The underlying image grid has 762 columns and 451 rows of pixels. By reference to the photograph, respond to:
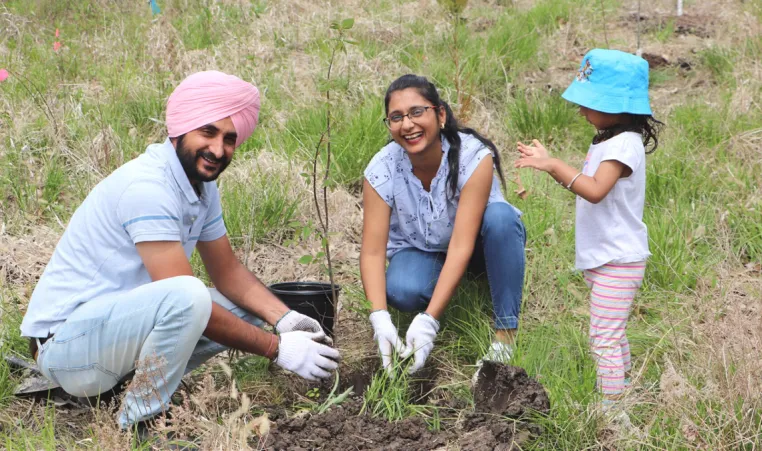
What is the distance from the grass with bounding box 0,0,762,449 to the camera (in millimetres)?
→ 2605

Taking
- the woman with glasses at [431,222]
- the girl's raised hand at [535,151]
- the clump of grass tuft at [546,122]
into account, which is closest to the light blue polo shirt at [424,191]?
the woman with glasses at [431,222]

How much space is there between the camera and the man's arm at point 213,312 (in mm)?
2553

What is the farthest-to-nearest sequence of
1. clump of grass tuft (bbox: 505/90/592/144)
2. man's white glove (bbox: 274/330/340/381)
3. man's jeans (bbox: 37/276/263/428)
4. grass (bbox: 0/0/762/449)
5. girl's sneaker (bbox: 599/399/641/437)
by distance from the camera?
1. clump of grass tuft (bbox: 505/90/592/144)
2. man's white glove (bbox: 274/330/340/381)
3. grass (bbox: 0/0/762/449)
4. man's jeans (bbox: 37/276/263/428)
5. girl's sneaker (bbox: 599/399/641/437)

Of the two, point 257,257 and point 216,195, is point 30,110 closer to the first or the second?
point 257,257

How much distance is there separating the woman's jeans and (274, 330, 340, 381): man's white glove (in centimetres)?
46

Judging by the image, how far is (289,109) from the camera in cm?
524

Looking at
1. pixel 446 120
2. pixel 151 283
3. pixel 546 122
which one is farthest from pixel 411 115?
pixel 546 122

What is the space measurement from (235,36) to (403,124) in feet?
12.2

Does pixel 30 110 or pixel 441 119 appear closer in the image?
pixel 441 119

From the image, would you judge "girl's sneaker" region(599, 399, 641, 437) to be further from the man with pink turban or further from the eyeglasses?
the eyeglasses

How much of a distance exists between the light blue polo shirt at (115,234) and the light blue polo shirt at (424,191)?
0.83m

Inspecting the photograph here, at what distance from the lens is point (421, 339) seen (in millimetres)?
2889

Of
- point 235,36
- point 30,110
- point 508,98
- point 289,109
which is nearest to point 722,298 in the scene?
point 508,98

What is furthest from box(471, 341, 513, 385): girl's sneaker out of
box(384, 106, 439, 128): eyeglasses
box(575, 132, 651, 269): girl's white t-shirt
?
box(384, 106, 439, 128): eyeglasses
